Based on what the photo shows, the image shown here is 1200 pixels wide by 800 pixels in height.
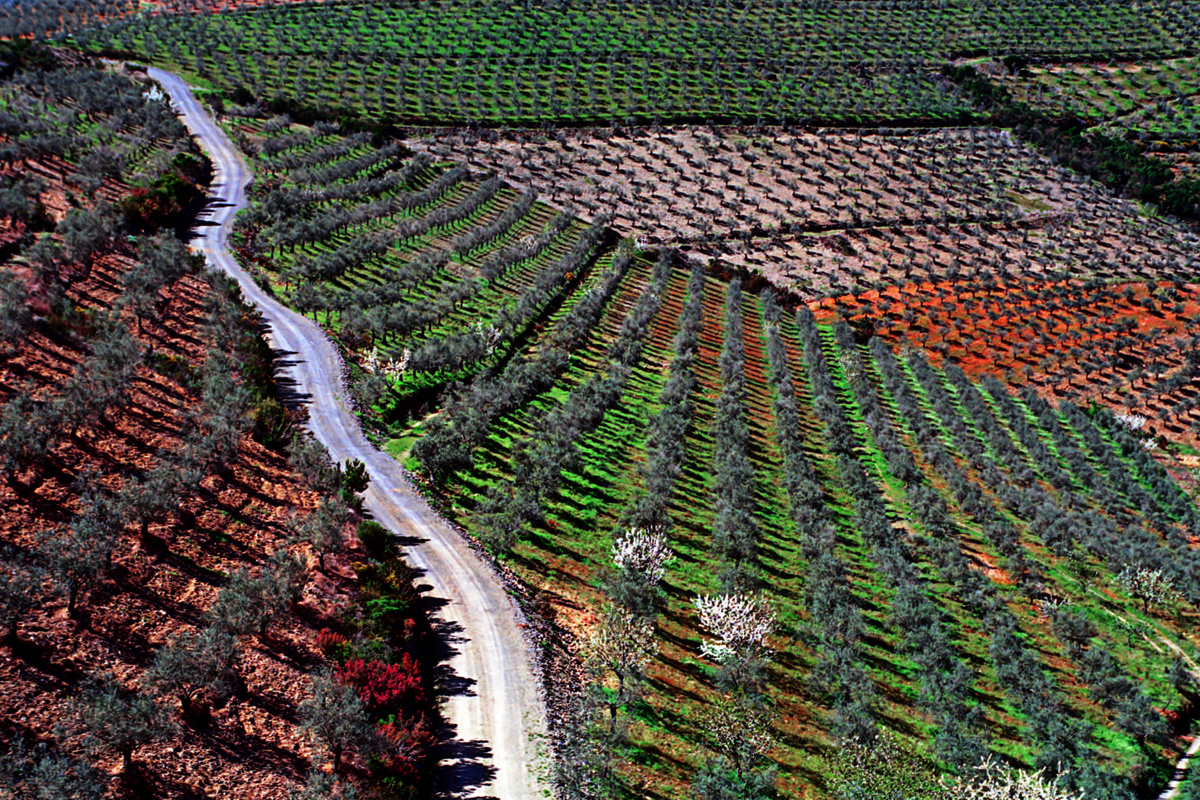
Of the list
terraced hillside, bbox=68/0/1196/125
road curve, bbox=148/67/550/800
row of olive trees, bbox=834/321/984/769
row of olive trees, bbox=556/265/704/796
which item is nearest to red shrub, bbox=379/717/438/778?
road curve, bbox=148/67/550/800

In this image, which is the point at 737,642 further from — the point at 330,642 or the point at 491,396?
the point at 491,396

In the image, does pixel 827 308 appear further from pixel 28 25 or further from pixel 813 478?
pixel 28 25

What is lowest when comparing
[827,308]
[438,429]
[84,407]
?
[827,308]

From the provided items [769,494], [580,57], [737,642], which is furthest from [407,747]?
[580,57]

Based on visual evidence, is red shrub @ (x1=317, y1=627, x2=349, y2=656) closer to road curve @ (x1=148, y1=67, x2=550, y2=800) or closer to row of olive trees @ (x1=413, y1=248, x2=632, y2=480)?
road curve @ (x1=148, y1=67, x2=550, y2=800)

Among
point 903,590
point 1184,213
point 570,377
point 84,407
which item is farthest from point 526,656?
point 1184,213

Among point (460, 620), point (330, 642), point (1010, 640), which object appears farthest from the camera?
point (1010, 640)
